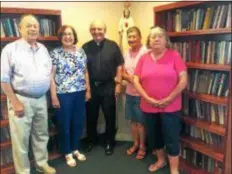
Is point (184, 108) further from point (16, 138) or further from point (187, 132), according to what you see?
point (16, 138)

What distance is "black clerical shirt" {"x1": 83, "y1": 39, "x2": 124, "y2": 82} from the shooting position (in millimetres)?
2008

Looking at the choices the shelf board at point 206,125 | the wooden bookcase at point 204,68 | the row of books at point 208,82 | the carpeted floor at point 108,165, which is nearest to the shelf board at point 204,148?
the wooden bookcase at point 204,68

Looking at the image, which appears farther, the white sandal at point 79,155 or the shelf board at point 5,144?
the white sandal at point 79,155

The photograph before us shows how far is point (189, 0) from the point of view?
1.71 m

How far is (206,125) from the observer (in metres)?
1.76

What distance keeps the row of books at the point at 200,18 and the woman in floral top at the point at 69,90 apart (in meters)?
0.69

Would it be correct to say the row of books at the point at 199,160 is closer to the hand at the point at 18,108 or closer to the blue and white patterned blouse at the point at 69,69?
the blue and white patterned blouse at the point at 69,69

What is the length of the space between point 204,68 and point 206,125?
14.4 inches

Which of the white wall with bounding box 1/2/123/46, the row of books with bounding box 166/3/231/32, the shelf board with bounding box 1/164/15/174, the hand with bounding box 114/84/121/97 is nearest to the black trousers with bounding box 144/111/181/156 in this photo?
the hand with bounding box 114/84/121/97

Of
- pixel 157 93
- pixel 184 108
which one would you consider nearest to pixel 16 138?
pixel 157 93

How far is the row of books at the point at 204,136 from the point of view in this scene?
1.75 m

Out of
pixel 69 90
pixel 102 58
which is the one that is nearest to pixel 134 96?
pixel 102 58

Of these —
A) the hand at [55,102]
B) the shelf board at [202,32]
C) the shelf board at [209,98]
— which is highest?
the shelf board at [202,32]

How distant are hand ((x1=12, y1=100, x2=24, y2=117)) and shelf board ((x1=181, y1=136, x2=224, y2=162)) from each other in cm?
111
